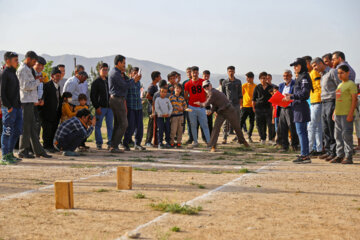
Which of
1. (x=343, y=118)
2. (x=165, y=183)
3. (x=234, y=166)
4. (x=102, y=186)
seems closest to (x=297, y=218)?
(x=165, y=183)

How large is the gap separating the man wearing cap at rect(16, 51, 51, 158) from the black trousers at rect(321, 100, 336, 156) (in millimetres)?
6022

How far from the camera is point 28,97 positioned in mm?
9422

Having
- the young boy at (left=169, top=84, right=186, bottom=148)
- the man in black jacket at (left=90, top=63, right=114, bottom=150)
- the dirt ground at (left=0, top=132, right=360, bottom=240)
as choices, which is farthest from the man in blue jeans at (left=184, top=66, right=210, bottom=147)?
the dirt ground at (left=0, top=132, right=360, bottom=240)

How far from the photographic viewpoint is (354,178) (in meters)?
7.18

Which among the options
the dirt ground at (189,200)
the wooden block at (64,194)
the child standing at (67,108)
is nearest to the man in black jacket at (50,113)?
the child standing at (67,108)

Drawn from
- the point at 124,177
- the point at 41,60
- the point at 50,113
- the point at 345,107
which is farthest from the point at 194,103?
the point at 124,177

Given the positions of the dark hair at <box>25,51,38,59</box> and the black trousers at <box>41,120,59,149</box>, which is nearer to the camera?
the dark hair at <box>25,51,38,59</box>

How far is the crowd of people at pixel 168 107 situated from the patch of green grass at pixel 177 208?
487 cm

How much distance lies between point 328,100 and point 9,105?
251 inches

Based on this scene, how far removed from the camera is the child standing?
11.3 m

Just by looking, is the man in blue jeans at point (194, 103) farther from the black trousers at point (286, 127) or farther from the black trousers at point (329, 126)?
the black trousers at point (329, 126)

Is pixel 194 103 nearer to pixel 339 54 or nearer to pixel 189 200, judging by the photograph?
pixel 339 54

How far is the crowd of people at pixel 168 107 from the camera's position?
8984 millimetres

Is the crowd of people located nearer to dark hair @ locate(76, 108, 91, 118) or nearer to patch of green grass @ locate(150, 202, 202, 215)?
dark hair @ locate(76, 108, 91, 118)
